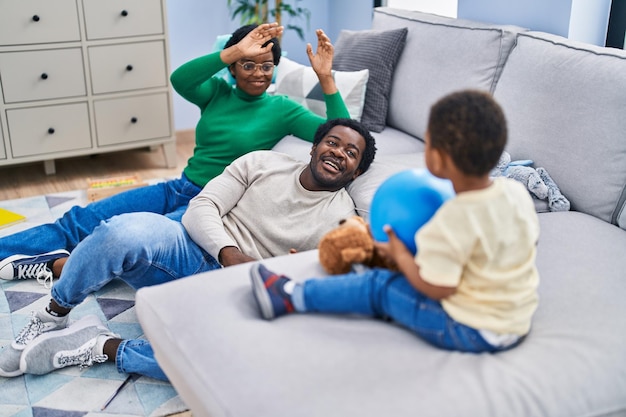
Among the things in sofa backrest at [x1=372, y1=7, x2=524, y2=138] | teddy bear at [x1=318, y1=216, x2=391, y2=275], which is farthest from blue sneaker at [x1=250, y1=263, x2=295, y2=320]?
sofa backrest at [x1=372, y1=7, x2=524, y2=138]

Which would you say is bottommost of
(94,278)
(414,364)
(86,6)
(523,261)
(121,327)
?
(121,327)

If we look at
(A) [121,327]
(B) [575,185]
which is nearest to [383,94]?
(B) [575,185]

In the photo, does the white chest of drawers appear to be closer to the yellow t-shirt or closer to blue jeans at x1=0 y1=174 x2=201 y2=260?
blue jeans at x1=0 y1=174 x2=201 y2=260

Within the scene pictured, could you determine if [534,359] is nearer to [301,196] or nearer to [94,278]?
[301,196]

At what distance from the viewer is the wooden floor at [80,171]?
10.8 ft

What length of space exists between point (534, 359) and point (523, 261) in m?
0.19

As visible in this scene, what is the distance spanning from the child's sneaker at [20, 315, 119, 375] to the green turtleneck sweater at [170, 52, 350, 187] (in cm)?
70

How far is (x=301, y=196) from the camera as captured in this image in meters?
1.89

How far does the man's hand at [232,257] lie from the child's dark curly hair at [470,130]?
2.45 ft

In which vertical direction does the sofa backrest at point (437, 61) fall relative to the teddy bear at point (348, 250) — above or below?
above

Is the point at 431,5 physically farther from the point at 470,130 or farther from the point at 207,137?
the point at 470,130

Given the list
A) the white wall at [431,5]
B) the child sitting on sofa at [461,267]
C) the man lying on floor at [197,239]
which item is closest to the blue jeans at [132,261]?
the man lying on floor at [197,239]

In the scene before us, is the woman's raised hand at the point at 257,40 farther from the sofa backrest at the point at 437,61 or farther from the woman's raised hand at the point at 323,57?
the sofa backrest at the point at 437,61

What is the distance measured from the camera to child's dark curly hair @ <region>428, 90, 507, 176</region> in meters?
1.13
